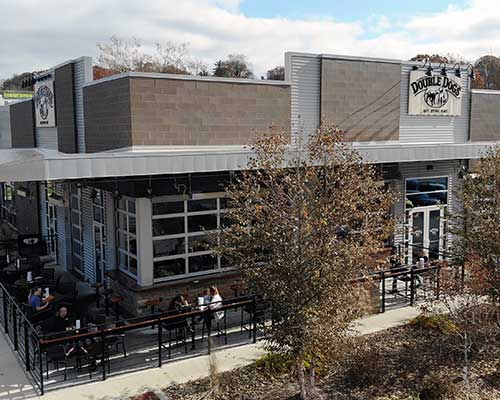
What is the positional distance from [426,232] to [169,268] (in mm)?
9297

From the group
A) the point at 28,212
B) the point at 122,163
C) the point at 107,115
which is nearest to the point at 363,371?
the point at 122,163

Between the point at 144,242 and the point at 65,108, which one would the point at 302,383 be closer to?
the point at 144,242

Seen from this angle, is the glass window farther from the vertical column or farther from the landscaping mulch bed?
the landscaping mulch bed

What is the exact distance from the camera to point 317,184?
7.97 meters

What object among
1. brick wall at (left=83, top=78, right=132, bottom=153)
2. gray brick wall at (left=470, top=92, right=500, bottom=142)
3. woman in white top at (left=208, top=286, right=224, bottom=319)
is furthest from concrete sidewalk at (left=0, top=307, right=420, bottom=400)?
gray brick wall at (left=470, top=92, right=500, bottom=142)

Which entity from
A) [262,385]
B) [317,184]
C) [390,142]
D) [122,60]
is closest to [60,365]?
[262,385]

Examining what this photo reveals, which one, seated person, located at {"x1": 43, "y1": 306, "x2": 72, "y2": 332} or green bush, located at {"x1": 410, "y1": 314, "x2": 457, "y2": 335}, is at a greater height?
seated person, located at {"x1": 43, "y1": 306, "x2": 72, "y2": 332}

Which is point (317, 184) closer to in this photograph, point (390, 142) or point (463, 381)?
point (463, 381)

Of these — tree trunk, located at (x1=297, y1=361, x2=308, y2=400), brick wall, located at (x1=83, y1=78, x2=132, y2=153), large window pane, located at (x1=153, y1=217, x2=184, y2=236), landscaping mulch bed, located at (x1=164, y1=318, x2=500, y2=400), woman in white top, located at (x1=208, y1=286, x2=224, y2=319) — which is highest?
brick wall, located at (x1=83, y1=78, x2=132, y2=153)

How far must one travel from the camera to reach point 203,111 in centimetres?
1435

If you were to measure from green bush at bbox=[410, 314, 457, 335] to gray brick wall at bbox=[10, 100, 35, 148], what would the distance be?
1813 centimetres

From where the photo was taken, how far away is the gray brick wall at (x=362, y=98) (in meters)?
16.5

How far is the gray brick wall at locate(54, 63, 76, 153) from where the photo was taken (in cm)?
1738

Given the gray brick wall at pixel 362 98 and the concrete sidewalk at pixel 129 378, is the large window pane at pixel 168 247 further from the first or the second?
the gray brick wall at pixel 362 98
